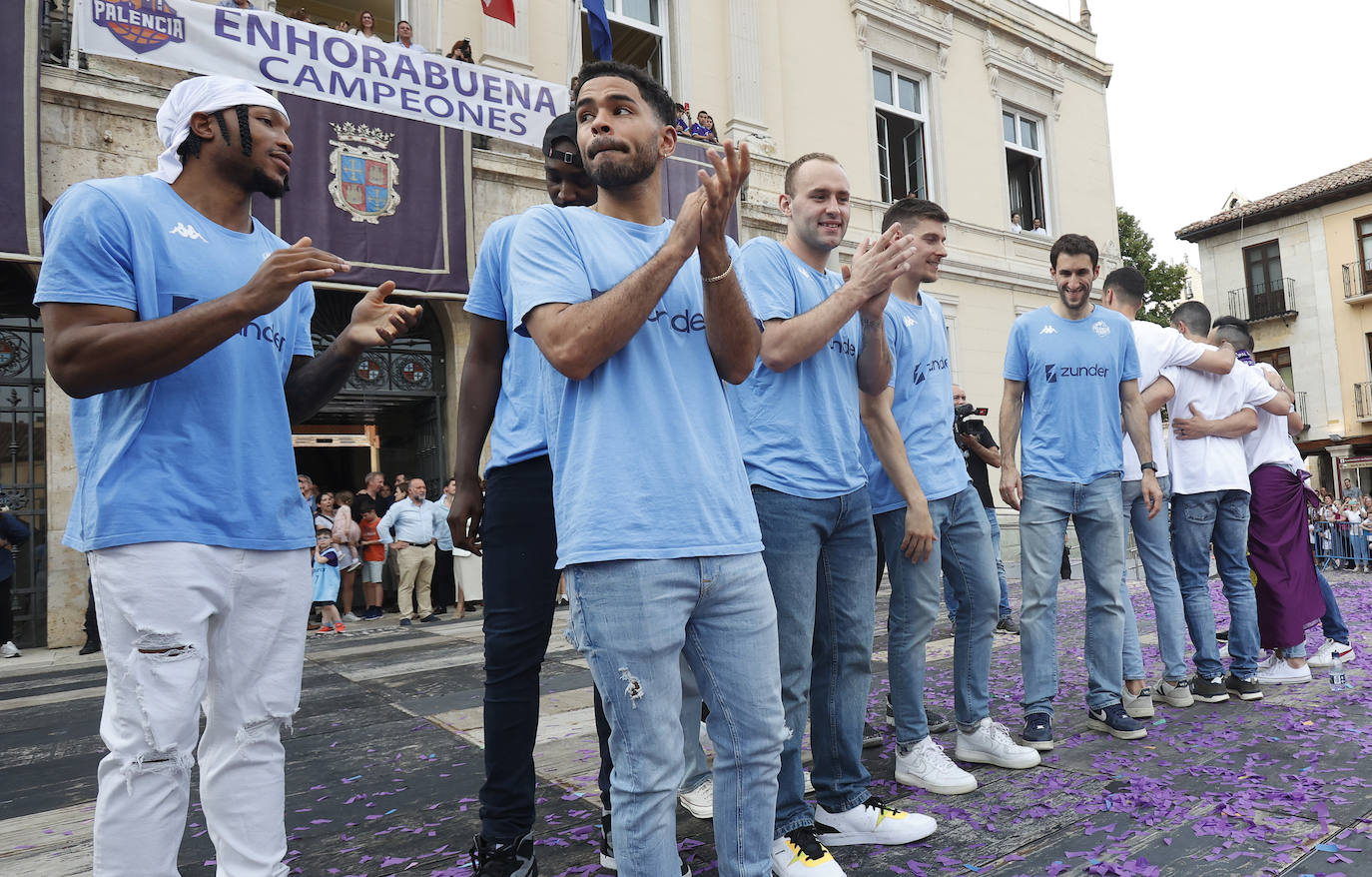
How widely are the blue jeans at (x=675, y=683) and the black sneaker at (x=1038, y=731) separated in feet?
6.64

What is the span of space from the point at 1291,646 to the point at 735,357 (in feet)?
14.3

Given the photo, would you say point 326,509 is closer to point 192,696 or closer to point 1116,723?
point 1116,723

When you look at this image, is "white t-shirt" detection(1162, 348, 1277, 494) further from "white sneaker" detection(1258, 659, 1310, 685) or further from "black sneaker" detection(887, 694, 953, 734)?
"black sneaker" detection(887, 694, 953, 734)

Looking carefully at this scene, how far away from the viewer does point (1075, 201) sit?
1817cm

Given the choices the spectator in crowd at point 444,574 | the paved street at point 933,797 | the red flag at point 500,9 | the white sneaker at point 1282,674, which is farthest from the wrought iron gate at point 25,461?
the white sneaker at point 1282,674

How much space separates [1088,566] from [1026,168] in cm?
1613

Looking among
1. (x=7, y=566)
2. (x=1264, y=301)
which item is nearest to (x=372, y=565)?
(x=7, y=566)

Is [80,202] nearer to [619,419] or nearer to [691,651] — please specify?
[619,419]

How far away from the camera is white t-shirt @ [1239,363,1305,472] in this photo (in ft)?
16.1

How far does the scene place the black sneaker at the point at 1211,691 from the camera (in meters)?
4.20

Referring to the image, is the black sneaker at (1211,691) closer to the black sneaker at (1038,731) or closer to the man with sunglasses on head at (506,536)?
the black sneaker at (1038,731)

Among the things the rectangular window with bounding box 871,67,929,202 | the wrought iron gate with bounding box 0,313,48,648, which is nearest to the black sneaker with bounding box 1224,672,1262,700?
the wrought iron gate with bounding box 0,313,48,648

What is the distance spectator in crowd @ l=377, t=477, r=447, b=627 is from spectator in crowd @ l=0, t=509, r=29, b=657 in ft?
10.8

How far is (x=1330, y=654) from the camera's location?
493 cm
